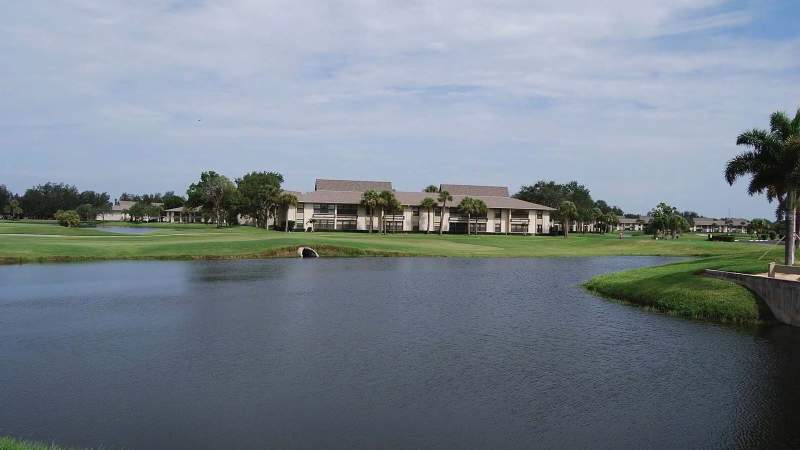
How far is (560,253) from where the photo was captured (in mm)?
92125

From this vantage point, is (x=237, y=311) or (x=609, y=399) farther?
(x=237, y=311)

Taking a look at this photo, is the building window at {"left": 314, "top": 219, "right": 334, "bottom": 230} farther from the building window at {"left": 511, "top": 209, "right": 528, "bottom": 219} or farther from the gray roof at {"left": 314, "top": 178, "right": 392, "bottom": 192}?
the building window at {"left": 511, "top": 209, "right": 528, "bottom": 219}

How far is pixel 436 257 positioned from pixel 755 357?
57.2 m

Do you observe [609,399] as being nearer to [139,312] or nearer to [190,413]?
[190,413]

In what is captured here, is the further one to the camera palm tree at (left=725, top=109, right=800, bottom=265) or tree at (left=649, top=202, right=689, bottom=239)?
tree at (left=649, top=202, right=689, bottom=239)

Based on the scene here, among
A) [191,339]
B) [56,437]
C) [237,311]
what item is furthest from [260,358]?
[237,311]

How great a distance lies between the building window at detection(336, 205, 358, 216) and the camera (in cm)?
13888

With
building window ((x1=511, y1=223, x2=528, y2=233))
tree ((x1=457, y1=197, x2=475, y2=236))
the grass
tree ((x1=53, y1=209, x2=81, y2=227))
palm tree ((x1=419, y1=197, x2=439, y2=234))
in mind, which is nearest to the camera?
the grass

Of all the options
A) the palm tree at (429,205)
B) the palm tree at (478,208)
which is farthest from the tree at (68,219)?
the palm tree at (478,208)

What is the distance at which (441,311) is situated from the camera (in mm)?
37938

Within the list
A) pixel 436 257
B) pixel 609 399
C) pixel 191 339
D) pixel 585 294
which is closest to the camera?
pixel 609 399

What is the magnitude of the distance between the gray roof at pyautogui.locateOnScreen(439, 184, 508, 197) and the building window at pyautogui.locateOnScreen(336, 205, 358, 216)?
1058 inches

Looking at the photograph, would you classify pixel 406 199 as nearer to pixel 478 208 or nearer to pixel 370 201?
pixel 370 201

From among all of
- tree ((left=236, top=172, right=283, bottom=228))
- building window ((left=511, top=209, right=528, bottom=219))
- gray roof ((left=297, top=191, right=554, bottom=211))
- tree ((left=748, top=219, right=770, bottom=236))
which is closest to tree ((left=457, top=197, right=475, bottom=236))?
gray roof ((left=297, top=191, right=554, bottom=211))
